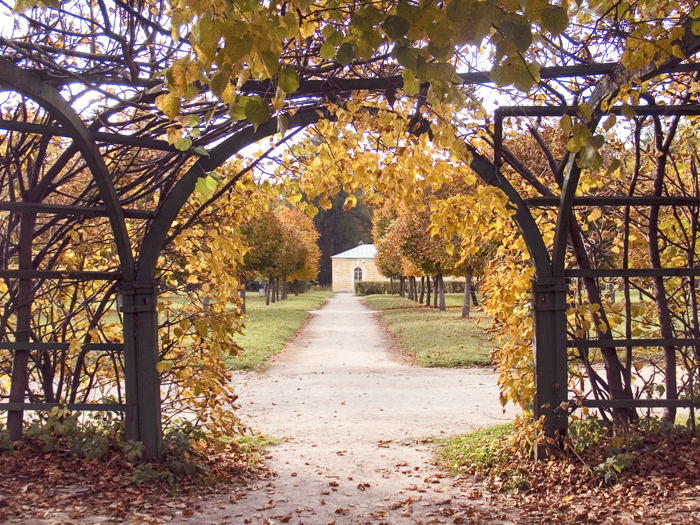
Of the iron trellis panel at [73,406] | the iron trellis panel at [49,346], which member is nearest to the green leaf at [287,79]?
the iron trellis panel at [49,346]

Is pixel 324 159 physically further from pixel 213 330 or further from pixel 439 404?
pixel 439 404

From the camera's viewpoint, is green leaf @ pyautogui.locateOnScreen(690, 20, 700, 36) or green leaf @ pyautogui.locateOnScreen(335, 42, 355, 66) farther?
green leaf @ pyautogui.locateOnScreen(690, 20, 700, 36)

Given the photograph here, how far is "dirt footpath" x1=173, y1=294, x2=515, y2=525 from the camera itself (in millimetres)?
4223

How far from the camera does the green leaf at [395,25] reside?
223cm

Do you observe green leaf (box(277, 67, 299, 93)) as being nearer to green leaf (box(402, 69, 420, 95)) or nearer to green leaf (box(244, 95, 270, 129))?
green leaf (box(244, 95, 270, 129))

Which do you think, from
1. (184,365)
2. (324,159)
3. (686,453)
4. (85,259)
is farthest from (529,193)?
(85,259)

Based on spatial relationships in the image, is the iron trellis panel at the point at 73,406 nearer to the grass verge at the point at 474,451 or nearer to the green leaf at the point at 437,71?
the grass verge at the point at 474,451

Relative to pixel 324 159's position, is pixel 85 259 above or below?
below

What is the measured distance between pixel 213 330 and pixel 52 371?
1.55 metres

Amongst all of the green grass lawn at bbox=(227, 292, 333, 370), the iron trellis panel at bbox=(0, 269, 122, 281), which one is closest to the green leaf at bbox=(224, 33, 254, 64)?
the iron trellis panel at bbox=(0, 269, 122, 281)

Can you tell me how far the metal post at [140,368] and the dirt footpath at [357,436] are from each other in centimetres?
72

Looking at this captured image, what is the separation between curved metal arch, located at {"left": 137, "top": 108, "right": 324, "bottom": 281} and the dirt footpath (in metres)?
1.79

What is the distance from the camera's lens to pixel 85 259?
18.8 feet

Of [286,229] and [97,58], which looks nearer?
[97,58]
